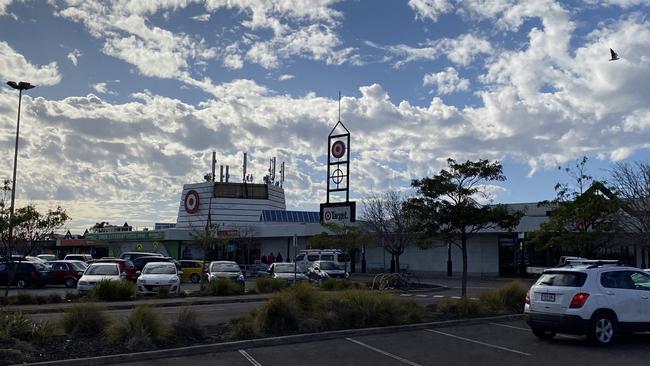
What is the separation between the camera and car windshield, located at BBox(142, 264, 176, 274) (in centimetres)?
2633

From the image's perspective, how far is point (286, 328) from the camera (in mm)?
13773

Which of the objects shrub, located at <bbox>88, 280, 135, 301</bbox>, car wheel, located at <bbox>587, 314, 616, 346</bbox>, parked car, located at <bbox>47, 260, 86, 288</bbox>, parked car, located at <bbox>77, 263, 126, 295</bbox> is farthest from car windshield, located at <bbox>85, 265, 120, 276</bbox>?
car wheel, located at <bbox>587, 314, 616, 346</bbox>

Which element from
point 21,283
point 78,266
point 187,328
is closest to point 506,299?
point 187,328

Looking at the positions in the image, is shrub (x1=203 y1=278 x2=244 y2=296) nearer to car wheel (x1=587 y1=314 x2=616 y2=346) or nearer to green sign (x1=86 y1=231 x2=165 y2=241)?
car wheel (x1=587 y1=314 x2=616 y2=346)

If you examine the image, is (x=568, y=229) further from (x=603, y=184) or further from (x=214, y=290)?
(x=214, y=290)

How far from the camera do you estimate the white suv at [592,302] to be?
12.4 m

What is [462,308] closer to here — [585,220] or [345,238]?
[585,220]

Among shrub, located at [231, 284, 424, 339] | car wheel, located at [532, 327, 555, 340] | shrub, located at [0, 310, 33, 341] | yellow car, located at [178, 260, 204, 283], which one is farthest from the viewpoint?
yellow car, located at [178, 260, 204, 283]

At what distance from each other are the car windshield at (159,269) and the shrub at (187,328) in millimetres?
14047

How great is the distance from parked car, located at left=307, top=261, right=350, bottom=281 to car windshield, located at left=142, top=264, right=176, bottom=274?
349 inches

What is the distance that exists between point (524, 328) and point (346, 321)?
14.1 ft

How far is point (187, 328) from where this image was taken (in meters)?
12.6

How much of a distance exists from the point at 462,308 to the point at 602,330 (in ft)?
16.7

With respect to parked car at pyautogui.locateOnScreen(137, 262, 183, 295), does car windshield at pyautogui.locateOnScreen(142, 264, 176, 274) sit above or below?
above
